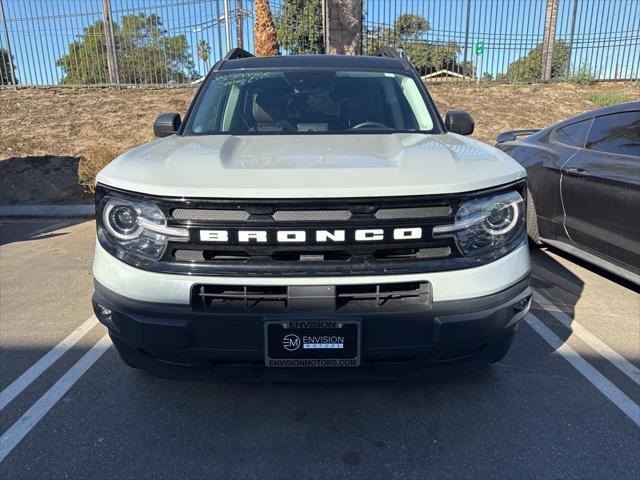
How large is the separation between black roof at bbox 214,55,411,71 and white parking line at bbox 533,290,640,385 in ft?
7.20

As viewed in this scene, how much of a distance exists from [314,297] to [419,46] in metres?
14.3

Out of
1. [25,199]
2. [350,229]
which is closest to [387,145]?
[350,229]

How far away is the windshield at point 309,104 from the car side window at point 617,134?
1746 mm

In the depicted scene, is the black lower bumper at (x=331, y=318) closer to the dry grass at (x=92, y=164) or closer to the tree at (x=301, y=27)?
the dry grass at (x=92, y=164)

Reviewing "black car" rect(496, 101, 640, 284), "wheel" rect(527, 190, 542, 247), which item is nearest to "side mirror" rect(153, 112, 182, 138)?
"black car" rect(496, 101, 640, 284)

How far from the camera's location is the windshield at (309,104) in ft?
10.8

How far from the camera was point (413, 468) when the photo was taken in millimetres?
2219

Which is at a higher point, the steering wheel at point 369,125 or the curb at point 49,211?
the steering wheel at point 369,125

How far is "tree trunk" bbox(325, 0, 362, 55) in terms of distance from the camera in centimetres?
1058

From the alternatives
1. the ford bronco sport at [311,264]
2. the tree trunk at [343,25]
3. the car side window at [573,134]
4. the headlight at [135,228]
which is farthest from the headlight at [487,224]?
the tree trunk at [343,25]

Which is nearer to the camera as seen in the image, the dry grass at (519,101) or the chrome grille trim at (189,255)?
the chrome grille trim at (189,255)

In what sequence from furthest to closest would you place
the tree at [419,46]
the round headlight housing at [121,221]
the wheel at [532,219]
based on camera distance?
the tree at [419,46]
the wheel at [532,219]
the round headlight housing at [121,221]

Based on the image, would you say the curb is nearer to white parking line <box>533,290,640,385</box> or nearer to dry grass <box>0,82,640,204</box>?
dry grass <box>0,82,640,204</box>

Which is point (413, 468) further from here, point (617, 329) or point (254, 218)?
point (617, 329)
